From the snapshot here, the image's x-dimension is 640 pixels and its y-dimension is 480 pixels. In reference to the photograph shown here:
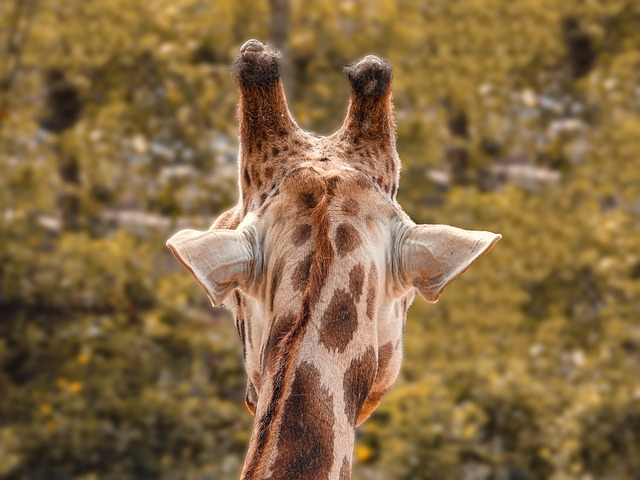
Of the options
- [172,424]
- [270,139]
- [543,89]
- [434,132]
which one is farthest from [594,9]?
[270,139]

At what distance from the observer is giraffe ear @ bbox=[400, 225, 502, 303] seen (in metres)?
2.30

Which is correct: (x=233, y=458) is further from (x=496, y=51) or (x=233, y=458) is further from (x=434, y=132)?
(x=496, y=51)

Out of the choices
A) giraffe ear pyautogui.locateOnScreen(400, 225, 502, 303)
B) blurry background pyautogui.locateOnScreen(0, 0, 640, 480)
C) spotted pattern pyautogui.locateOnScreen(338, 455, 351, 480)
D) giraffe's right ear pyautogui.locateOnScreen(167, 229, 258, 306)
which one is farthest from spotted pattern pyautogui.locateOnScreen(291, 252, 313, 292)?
blurry background pyautogui.locateOnScreen(0, 0, 640, 480)

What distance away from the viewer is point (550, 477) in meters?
8.20

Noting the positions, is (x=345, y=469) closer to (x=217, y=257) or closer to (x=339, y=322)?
(x=339, y=322)

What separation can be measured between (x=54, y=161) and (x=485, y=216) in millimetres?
3775

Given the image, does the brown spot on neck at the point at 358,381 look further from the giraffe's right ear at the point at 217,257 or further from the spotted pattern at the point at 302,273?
the giraffe's right ear at the point at 217,257

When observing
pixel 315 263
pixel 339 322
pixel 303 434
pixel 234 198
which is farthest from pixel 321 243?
pixel 234 198

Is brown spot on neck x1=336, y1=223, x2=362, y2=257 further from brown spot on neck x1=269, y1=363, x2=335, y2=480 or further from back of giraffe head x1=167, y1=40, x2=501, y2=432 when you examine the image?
brown spot on neck x1=269, y1=363, x2=335, y2=480

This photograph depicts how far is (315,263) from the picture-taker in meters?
2.30

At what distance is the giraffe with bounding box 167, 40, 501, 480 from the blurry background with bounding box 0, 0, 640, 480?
5552mm

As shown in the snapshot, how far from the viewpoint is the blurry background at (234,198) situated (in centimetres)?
831

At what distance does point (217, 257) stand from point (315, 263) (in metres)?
0.19

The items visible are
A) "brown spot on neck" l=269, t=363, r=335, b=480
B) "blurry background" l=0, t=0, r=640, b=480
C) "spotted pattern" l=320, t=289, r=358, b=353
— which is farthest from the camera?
"blurry background" l=0, t=0, r=640, b=480
